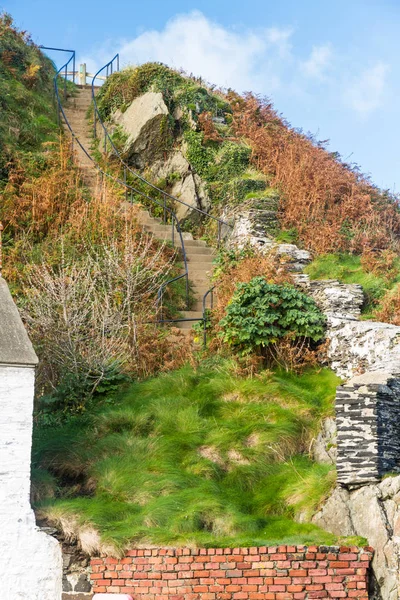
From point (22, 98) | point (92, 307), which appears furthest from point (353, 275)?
point (22, 98)

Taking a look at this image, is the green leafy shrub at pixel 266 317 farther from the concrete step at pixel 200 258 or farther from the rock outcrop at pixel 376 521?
the rock outcrop at pixel 376 521

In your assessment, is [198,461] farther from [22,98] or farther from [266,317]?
[22,98]

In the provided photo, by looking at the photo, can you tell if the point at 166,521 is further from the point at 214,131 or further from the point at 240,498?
the point at 214,131

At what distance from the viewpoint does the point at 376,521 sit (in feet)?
37.2

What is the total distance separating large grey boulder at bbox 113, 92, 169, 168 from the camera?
23.5 meters

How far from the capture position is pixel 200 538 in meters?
11.2

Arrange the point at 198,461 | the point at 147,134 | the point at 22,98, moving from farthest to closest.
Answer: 1. the point at 22,98
2. the point at 147,134
3. the point at 198,461

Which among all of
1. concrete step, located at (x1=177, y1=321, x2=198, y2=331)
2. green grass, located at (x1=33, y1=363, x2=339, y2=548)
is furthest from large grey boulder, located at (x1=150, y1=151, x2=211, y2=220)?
green grass, located at (x1=33, y1=363, x2=339, y2=548)

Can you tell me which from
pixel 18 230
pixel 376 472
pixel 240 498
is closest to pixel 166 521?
pixel 240 498

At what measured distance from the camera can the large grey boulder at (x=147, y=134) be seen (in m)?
23.5

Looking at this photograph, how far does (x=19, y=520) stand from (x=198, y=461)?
297 cm

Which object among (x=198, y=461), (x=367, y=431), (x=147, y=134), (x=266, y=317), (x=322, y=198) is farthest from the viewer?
(x=147, y=134)

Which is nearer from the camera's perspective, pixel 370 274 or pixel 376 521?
pixel 376 521

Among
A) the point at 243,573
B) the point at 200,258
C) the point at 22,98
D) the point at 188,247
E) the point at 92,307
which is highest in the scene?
the point at 22,98
